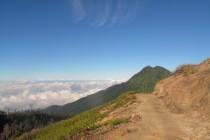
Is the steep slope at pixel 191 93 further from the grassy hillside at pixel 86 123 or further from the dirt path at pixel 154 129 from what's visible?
the grassy hillside at pixel 86 123

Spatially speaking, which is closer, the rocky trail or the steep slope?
the rocky trail

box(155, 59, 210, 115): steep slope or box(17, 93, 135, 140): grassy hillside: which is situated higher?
box(155, 59, 210, 115): steep slope

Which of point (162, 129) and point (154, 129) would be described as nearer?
point (162, 129)

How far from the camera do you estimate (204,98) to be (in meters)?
40.2

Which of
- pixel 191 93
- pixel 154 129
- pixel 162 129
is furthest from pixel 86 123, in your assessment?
pixel 162 129

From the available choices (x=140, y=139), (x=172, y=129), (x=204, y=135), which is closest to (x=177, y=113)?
(x=172, y=129)

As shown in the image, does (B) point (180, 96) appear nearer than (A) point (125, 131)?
No

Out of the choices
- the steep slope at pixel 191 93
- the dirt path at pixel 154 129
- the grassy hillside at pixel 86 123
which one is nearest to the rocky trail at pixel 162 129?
the dirt path at pixel 154 129

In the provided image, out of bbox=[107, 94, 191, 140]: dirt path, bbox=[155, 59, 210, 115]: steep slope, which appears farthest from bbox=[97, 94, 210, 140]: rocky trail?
bbox=[155, 59, 210, 115]: steep slope

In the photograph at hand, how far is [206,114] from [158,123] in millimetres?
7172

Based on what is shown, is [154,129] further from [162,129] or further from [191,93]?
[191,93]

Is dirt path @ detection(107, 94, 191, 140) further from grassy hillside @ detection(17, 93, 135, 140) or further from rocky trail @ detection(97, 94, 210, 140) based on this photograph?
grassy hillside @ detection(17, 93, 135, 140)

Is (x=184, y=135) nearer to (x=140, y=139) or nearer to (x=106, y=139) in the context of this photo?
(x=140, y=139)

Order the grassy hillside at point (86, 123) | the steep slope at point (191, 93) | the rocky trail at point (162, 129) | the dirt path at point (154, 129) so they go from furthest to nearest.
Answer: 1. the steep slope at point (191, 93)
2. the grassy hillside at point (86, 123)
3. the dirt path at point (154, 129)
4. the rocky trail at point (162, 129)
